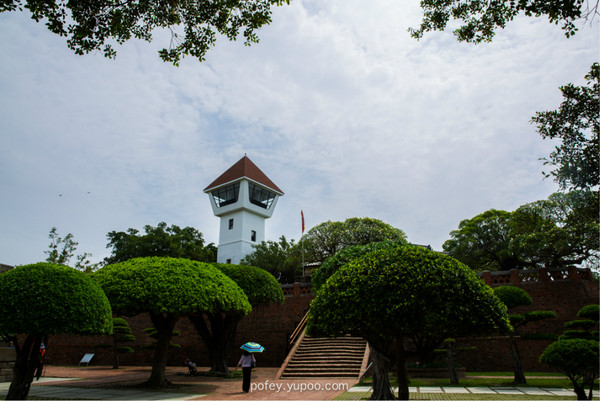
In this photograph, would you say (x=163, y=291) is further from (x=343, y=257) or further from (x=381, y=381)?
(x=381, y=381)

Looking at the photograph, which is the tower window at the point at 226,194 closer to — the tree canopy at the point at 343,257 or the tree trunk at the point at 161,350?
the tree trunk at the point at 161,350

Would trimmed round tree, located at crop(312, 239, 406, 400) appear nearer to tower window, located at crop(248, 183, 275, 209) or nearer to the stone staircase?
the stone staircase

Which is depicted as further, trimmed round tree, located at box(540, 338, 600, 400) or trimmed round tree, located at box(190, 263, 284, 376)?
trimmed round tree, located at box(190, 263, 284, 376)

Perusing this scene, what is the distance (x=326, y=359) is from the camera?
13961 millimetres

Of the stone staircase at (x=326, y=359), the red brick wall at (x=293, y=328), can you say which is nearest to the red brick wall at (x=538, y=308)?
the red brick wall at (x=293, y=328)

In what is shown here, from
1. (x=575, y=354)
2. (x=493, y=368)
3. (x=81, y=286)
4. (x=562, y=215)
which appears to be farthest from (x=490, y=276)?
(x=81, y=286)

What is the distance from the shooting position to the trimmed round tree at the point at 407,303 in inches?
226

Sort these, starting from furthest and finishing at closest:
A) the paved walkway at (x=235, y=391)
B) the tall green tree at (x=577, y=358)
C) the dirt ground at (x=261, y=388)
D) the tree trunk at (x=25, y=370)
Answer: the dirt ground at (x=261, y=388)
the paved walkway at (x=235, y=391)
the tree trunk at (x=25, y=370)
the tall green tree at (x=577, y=358)

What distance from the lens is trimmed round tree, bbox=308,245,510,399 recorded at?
574 centimetres

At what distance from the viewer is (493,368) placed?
15.6 m

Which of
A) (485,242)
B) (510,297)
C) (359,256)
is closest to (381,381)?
(359,256)

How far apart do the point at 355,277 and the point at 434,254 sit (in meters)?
1.37

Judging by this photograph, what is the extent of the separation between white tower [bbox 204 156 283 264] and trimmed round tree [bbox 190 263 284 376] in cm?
1776

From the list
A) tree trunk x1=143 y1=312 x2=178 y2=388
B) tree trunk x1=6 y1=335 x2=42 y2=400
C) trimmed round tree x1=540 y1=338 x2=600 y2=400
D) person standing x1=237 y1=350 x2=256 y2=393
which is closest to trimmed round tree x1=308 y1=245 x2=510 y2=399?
trimmed round tree x1=540 y1=338 x2=600 y2=400
